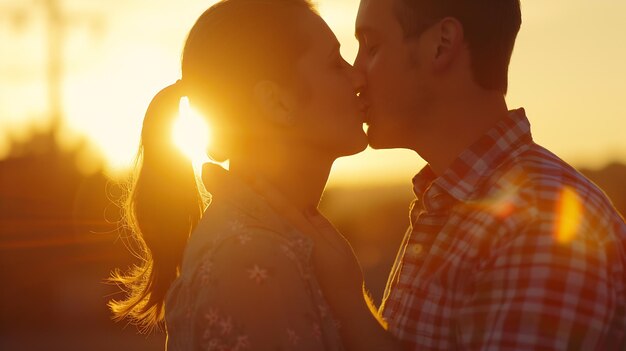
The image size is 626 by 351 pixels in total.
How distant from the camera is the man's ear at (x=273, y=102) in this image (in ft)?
15.1

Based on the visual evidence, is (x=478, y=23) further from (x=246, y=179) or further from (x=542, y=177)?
(x=246, y=179)

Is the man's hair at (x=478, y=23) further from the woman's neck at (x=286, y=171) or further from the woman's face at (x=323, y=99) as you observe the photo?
the woman's neck at (x=286, y=171)

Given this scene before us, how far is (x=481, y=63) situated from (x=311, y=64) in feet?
3.78

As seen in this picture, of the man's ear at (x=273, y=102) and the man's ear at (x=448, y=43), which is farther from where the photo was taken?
the man's ear at (x=448, y=43)

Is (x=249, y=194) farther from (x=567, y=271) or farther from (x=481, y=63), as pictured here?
(x=481, y=63)

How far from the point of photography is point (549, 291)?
3.98 meters

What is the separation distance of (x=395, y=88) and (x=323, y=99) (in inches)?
37.6

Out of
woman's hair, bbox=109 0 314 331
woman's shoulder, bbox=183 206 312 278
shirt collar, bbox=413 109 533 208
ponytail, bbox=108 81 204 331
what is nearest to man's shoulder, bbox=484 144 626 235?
shirt collar, bbox=413 109 533 208

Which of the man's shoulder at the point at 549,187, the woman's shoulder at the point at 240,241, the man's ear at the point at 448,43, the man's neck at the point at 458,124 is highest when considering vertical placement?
the man's ear at the point at 448,43

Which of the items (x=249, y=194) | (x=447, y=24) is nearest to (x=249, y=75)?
(x=249, y=194)

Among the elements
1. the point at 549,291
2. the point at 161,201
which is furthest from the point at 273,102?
the point at 549,291

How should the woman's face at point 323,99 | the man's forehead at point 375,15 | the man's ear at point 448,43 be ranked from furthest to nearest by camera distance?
the man's forehead at point 375,15 < the man's ear at point 448,43 < the woman's face at point 323,99

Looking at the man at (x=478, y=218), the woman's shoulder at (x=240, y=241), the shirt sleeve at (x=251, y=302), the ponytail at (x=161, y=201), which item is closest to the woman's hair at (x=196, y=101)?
the ponytail at (x=161, y=201)

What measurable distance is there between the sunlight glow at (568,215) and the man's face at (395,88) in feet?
4.97
